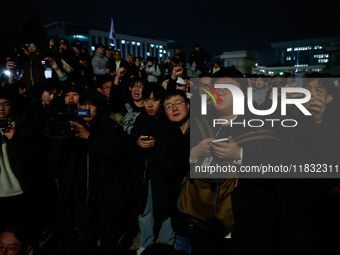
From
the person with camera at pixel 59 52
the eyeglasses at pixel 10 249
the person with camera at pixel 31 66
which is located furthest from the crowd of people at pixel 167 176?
the person with camera at pixel 31 66

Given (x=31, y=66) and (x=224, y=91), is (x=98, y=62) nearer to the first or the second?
(x=31, y=66)

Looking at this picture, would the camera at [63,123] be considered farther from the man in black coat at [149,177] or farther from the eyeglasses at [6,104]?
the eyeglasses at [6,104]

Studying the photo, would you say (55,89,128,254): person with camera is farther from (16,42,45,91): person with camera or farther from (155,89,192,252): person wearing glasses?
(16,42,45,91): person with camera

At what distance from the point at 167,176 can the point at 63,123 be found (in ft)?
3.95

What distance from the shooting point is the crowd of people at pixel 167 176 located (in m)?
1.83

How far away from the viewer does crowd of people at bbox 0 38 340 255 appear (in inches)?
71.9

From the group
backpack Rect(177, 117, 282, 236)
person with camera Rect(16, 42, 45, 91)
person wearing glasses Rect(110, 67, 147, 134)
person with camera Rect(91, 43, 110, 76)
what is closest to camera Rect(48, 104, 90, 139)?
backpack Rect(177, 117, 282, 236)

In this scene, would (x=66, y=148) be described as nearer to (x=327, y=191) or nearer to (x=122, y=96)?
(x=122, y=96)

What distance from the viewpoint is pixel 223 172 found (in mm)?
1875

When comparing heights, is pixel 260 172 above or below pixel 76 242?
above

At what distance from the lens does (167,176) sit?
2457mm

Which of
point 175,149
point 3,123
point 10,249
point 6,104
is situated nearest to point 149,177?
point 175,149

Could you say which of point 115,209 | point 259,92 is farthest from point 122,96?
point 259,92

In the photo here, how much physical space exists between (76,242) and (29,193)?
1343 millimetres
